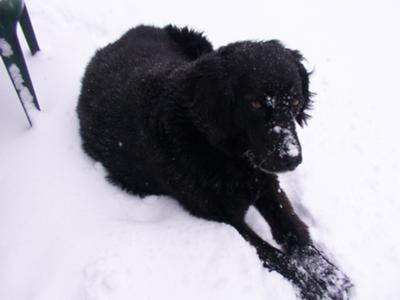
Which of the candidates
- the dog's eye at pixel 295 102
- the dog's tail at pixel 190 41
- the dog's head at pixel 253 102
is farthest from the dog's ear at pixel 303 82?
the dog's tail at pixel 190 41

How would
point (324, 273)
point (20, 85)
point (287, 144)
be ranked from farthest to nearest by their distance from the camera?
point (20, 85) → point (324, 273) → point (287, 144)

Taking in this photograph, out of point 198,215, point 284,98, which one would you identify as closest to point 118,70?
point 198,215

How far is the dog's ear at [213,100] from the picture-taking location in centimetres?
247

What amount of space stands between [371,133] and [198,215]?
176cm

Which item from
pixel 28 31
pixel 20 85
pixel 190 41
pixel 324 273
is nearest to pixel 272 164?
pixel 324 273

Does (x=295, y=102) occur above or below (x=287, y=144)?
above

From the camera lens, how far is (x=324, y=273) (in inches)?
104

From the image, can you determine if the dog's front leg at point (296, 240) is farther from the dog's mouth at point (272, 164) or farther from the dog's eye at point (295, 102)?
the dog's eye at point (295, 102)

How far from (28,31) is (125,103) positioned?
152 centimetres

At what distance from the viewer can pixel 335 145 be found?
143 inches

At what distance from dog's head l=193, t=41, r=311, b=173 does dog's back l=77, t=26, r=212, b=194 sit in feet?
1.57

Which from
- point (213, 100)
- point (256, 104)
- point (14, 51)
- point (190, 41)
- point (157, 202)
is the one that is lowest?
point (157, 202)

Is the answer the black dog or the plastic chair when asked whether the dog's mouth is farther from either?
the plastic chair

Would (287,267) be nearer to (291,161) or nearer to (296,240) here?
(296,240)
